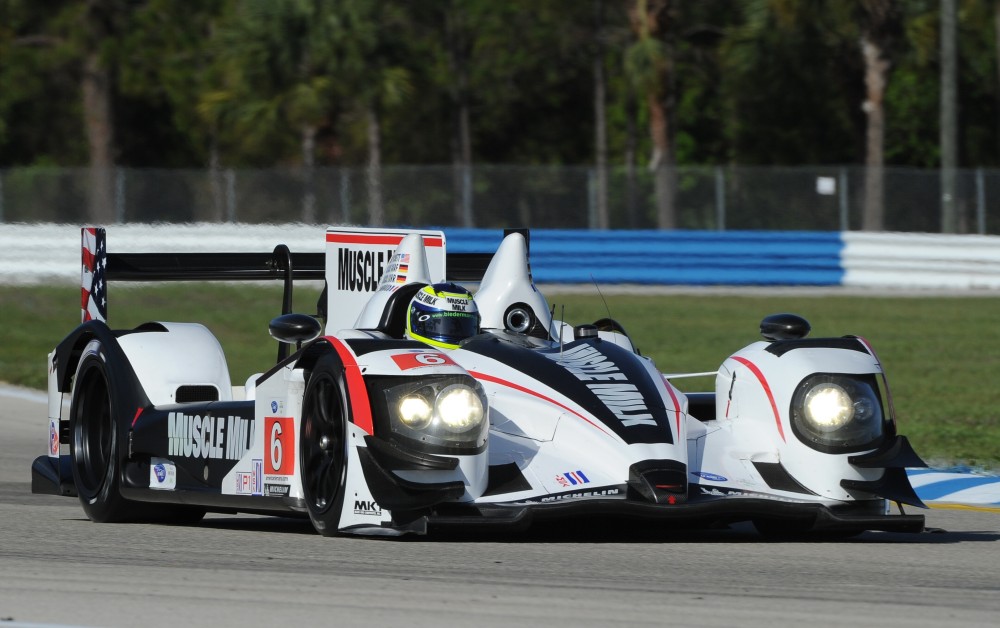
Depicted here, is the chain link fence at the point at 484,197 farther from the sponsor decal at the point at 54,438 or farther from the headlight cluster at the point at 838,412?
the headlight cluster at the point at 838,412

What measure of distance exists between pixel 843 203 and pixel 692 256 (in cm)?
371

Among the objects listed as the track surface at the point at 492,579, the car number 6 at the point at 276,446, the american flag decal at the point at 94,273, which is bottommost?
the track surface at the point at 492,579

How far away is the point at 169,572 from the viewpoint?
5828 mm

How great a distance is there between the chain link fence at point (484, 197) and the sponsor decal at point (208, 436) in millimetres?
21066

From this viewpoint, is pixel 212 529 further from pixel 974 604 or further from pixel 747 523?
pixel 974 604

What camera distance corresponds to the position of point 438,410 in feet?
21.2

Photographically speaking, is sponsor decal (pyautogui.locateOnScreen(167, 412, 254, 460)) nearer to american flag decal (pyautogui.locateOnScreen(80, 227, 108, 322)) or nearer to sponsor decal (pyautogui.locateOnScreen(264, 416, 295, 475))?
sponsor decal (pyautogui.locateOnScreen(264, 416, 295, 475))

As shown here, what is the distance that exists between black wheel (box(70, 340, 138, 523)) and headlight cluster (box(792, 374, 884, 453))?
10.2 feet

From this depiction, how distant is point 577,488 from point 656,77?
24999mm

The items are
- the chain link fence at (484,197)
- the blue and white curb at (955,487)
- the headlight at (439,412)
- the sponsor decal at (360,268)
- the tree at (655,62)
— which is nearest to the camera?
the headlight at (439,412)

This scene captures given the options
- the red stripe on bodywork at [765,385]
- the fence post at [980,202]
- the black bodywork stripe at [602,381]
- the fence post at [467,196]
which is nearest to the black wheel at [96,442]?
the black bodywork stripe at [602,381]

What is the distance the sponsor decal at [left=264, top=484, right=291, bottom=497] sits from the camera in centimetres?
702

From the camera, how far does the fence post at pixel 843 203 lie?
28.8 meters

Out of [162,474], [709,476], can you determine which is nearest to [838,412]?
[709,476]
